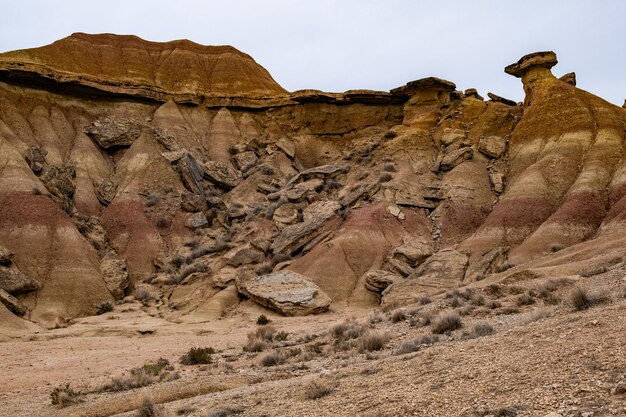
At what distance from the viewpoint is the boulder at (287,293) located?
29.4 m

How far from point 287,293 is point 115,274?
1349 cm

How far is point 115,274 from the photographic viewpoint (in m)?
37.2

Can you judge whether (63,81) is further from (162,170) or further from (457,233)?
(457,233)

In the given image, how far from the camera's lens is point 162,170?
4694 centimetres

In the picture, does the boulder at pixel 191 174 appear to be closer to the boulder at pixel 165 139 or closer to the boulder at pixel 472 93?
the boulder at pixel 165 139

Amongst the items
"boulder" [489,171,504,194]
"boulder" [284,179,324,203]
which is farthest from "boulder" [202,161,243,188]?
"boulder" [489,171,504,194]

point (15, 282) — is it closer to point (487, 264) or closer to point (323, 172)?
point (323, 172)

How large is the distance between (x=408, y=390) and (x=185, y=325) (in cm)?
2268

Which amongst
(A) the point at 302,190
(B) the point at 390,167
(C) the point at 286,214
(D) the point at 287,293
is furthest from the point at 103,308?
(B) the point at 390,167

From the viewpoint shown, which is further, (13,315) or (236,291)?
(236,291)

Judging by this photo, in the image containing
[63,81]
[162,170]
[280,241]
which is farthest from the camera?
[63,81]

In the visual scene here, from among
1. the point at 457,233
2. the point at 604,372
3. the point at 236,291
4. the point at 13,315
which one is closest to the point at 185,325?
the point at 236,291

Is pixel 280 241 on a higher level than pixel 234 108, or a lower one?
lower

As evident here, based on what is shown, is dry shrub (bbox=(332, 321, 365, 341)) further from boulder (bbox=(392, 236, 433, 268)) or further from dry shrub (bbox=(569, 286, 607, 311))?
boulder (bbox=(392, 236, 433, 268))
